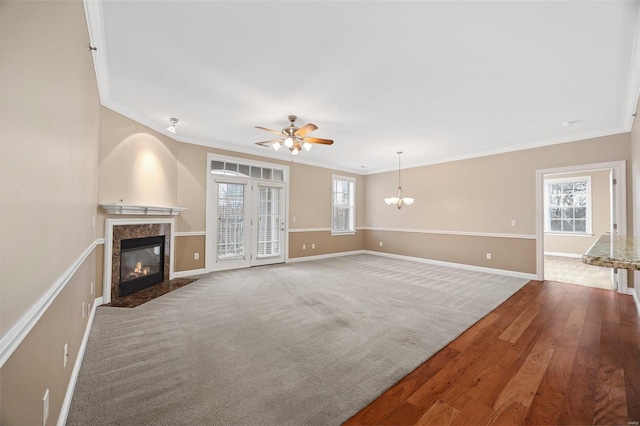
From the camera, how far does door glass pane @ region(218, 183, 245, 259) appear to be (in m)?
5.39

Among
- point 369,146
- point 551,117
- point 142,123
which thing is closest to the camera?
point 551,117

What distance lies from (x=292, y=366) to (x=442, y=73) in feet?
10.3

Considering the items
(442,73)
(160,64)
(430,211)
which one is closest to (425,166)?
(430,211)

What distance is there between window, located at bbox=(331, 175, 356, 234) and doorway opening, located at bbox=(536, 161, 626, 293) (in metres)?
4.45

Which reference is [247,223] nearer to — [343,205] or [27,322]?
[343,205]

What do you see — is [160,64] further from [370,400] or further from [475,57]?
[370,400]

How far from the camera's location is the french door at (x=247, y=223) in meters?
5.38

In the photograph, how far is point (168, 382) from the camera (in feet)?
6.03

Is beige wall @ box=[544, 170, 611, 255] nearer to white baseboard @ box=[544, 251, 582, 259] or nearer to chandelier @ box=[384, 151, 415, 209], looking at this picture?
white baseboard @ box=[544, 251, 582, 259]

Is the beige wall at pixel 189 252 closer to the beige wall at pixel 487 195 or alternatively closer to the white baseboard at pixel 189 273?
the white baseboard at pixel 189 273

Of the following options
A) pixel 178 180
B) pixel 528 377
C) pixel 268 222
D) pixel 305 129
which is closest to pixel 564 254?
pixel 528 377

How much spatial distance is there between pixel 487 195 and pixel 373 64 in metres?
4.50

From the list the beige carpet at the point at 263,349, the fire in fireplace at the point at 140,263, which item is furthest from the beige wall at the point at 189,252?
the beige carpet at the point at 263,349

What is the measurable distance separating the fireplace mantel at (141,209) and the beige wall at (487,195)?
555 cm
